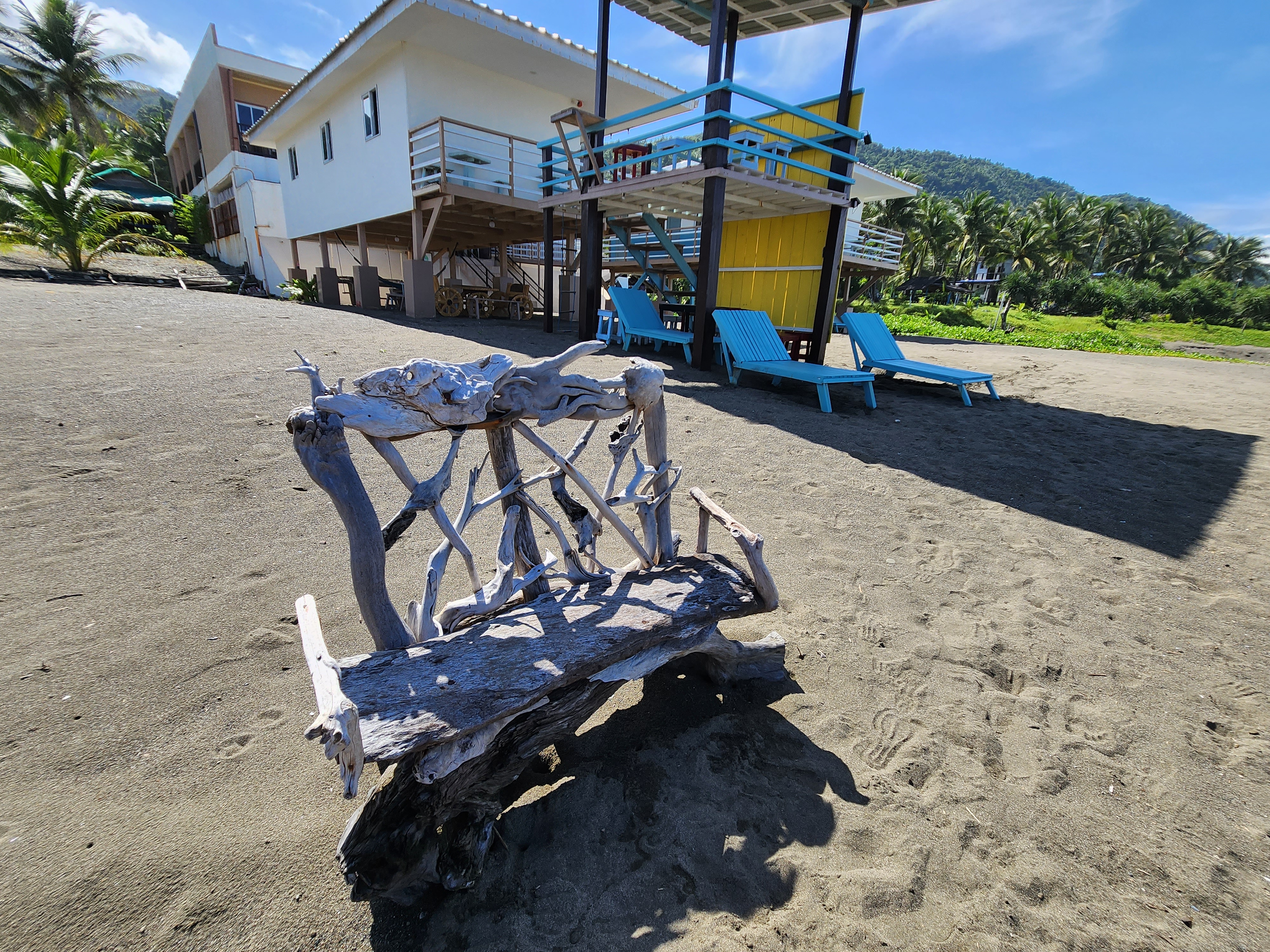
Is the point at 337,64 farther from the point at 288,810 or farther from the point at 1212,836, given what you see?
the point at 1212,836

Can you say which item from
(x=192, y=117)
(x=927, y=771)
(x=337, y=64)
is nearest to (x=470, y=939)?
(x=927, y=771)

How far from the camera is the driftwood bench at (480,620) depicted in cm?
136

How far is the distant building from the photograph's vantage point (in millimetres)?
17766

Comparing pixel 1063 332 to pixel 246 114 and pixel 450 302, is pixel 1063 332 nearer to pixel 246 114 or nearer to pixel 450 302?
pixel 450 302

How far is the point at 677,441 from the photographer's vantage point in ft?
16.8

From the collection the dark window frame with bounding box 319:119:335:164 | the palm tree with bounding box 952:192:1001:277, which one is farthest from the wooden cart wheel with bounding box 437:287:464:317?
the palm tree with bounding box 952:192:1001:277

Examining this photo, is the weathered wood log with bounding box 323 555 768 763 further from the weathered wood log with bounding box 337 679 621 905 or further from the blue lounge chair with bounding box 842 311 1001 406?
the blue lounge chair with bounding box 842 311 1001 406

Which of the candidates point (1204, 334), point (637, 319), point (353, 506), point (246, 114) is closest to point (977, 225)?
point (1204, 334)

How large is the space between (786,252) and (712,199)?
2.72 meters

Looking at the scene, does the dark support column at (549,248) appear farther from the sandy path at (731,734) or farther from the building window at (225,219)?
the building window at (225,219)

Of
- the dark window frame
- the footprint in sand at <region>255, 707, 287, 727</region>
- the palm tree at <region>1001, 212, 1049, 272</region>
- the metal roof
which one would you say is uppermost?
the palm tree at <region>1001, 212, 1049, 272</region>

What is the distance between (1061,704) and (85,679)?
3.92 m

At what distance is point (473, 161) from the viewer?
10531 millimetres

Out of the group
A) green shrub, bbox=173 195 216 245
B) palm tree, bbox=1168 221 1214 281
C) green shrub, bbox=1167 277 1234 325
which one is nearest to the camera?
green shrub, bbox=173 195 216 245
